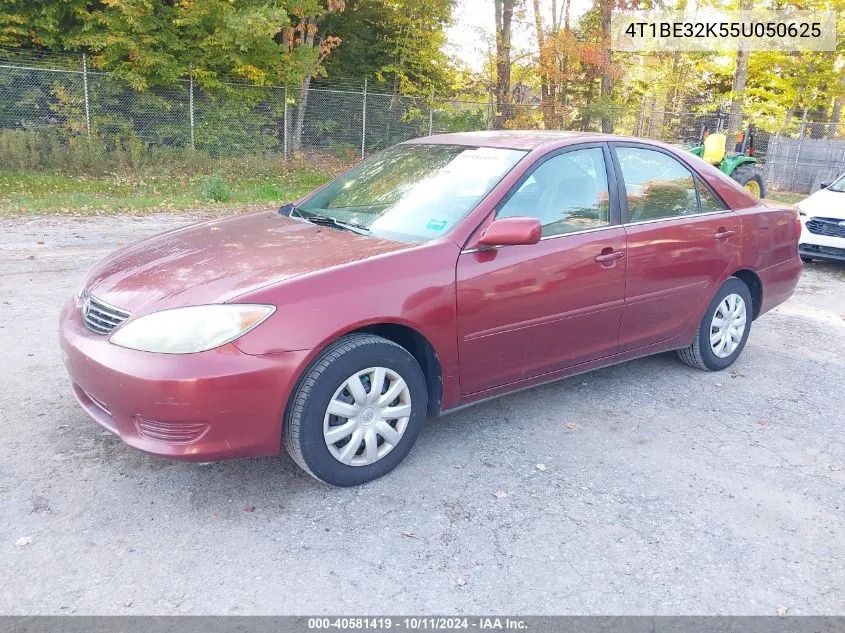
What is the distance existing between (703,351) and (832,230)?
531 cm

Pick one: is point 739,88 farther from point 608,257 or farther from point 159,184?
point 608,257

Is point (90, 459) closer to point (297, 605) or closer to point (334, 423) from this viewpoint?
point (334, 423)

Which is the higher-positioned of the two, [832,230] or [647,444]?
[832,230]

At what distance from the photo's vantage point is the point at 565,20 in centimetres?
2680

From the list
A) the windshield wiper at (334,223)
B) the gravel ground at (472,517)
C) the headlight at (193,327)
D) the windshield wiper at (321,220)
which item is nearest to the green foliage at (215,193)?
the gravel ground at (472,517)

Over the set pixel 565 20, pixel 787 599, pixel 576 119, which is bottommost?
pixel 787 599

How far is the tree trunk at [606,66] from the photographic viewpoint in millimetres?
23609

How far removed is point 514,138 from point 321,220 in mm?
1284

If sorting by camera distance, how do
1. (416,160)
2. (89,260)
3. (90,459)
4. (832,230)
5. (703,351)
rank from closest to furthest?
(90,459)
(416,160)
(703,351)
(89,260)
(832,230)

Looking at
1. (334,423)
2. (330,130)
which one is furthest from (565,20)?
(334,423)

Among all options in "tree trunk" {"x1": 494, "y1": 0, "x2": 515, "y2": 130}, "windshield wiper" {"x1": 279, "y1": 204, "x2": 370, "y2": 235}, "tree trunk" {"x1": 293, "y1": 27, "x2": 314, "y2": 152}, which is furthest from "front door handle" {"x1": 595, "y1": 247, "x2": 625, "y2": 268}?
"tree trunk" {"x1": 494, "y1": 0, "x2": 515, "y2": 130}

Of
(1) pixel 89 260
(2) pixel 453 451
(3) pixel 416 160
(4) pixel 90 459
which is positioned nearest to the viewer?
(4) pixel 90 459

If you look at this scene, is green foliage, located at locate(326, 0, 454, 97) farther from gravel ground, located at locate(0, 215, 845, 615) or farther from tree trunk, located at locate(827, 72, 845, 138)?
gravel ground, located at locate(0, 215, 845, 615)

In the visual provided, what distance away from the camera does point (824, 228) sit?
904 cm
